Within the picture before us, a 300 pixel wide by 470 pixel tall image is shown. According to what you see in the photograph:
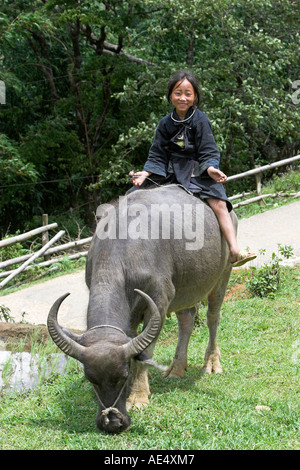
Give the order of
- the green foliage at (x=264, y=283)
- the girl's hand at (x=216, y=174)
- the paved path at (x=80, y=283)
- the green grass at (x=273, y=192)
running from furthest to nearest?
1. the green grass at (x=273, y=192)
2. the paved path at (x=80, y=283)
3. the green foliage at (x=264, y=283)
4. the girl's hand at (x=216, y=174)

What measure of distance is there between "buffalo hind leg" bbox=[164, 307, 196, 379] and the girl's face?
6.46 feet

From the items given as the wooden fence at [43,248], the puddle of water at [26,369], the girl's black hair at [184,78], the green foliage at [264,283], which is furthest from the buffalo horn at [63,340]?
the wooden fence at [43,248]

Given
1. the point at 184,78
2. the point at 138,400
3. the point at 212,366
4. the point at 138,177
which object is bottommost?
the point at 212,366

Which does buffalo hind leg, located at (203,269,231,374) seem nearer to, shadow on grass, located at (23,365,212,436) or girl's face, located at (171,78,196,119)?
shadow on grass, located at (23,365,212,436)

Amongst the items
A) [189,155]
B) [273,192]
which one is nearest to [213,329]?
[189,155]

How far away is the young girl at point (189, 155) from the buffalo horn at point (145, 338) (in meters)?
1.66

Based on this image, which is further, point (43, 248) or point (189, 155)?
point (43, 248)

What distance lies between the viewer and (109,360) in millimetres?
3812

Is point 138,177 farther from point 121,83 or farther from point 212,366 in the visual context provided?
point 121,83

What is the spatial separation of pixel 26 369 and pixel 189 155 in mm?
2649

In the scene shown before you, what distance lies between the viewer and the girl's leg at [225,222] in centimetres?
540

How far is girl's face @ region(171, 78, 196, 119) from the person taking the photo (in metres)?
5.25

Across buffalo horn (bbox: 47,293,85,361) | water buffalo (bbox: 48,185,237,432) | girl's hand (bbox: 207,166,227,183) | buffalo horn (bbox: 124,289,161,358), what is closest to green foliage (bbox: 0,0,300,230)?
girl's hand (bbox: 207,166,227,183)

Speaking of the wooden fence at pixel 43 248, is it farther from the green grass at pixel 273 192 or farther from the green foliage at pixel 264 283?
the green foliage at pixel 264 283
